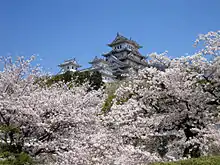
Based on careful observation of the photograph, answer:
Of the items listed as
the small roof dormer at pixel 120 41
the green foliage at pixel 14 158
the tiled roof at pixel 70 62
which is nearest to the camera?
the green foliage at pixel 14 158

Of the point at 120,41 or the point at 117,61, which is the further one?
the point at 120,41

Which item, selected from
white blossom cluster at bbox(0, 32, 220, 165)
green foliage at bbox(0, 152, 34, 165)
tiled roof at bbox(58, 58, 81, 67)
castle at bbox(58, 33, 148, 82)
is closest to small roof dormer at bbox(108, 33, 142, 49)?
castle at bbox(58, 33, 148, 82)

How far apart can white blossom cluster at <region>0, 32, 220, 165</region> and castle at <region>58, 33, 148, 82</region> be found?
30.2m

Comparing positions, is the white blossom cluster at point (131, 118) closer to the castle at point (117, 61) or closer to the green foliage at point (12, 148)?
the green foliage at point (12, 148)

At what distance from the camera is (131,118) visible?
8938mm

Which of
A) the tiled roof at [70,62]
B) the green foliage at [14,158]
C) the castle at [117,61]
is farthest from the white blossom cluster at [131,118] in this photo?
the tiled roof at [70,62]

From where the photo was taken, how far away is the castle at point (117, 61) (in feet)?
134

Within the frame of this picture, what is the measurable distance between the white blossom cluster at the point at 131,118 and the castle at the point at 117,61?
3017 cm

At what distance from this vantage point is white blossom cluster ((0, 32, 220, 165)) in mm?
7508

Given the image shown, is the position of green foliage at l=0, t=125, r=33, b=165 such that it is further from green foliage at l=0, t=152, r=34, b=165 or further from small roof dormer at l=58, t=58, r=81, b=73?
small roof dormer at l=58, t=58, r=81, b=73

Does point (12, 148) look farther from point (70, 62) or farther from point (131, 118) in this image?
point (70, 62)

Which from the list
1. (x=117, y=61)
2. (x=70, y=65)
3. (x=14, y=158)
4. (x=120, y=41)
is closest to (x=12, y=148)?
(x=14, y=158)

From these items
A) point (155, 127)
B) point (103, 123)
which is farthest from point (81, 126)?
point (155, 127)

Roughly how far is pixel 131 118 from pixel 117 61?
34487 mm
